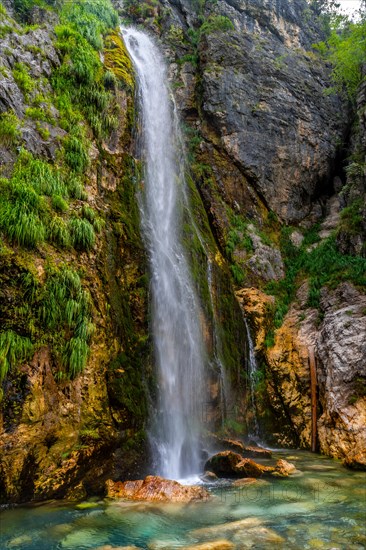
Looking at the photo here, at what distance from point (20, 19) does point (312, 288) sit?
13.9 metres

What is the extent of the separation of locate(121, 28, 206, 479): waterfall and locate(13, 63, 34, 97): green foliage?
380 centimetres

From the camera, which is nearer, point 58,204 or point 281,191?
point 58,204

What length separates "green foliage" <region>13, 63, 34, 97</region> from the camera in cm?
938

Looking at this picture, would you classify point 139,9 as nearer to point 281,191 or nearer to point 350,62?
point 350,62

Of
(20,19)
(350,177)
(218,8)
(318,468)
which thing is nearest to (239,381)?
(318,468)

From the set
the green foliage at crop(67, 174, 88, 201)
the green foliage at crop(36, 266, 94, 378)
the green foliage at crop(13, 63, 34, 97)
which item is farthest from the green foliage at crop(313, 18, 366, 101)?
the green foliage at crop(36, 266, 94, 378)

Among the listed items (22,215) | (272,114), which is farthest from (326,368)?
(272,114)

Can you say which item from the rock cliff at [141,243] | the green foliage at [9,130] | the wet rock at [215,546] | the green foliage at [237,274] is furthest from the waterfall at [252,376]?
the green foliage at [9,130]

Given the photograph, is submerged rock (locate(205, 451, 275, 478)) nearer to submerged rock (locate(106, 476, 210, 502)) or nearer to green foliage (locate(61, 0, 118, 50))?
submerged rock (locate(106, 476, 210, 502))

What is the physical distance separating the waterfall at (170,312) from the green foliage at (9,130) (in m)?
3.69

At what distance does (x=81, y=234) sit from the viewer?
8.05 meters

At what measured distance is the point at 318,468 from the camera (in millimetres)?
8312

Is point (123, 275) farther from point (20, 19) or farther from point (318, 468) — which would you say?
point (20, 19)

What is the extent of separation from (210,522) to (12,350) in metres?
3.70
